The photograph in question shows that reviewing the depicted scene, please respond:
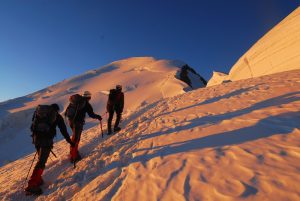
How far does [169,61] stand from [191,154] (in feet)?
157

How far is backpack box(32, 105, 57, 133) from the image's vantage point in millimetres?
5520

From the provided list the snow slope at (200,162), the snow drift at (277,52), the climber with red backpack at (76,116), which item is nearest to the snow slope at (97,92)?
the snow drift at (277,52)

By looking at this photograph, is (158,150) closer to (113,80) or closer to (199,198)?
(199,198)

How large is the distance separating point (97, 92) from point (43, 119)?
1157 inches

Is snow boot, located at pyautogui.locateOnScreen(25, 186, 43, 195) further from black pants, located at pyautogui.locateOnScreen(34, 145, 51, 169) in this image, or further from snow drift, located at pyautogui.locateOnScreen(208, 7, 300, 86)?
snow drift, located at pyautogui.locateOnScreen(208, 7, 300, 86)

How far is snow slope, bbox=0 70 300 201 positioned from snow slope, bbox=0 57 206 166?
384 inches

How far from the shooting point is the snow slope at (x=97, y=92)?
2548 cm

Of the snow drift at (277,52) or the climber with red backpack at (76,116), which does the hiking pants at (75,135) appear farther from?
the snow drift at (277,52)

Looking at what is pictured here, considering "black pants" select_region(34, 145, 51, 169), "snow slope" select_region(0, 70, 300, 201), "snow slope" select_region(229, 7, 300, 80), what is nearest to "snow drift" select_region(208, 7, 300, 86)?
"snow slope" select_region(229, 7, 300, 80)

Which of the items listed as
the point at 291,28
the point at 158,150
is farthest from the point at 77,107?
the point at 291,28

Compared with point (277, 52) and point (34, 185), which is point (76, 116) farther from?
point (277, 52)

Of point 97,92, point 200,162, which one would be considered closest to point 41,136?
point 200,162

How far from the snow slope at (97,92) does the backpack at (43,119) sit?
10.9 meters

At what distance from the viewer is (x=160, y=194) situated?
3912mm
